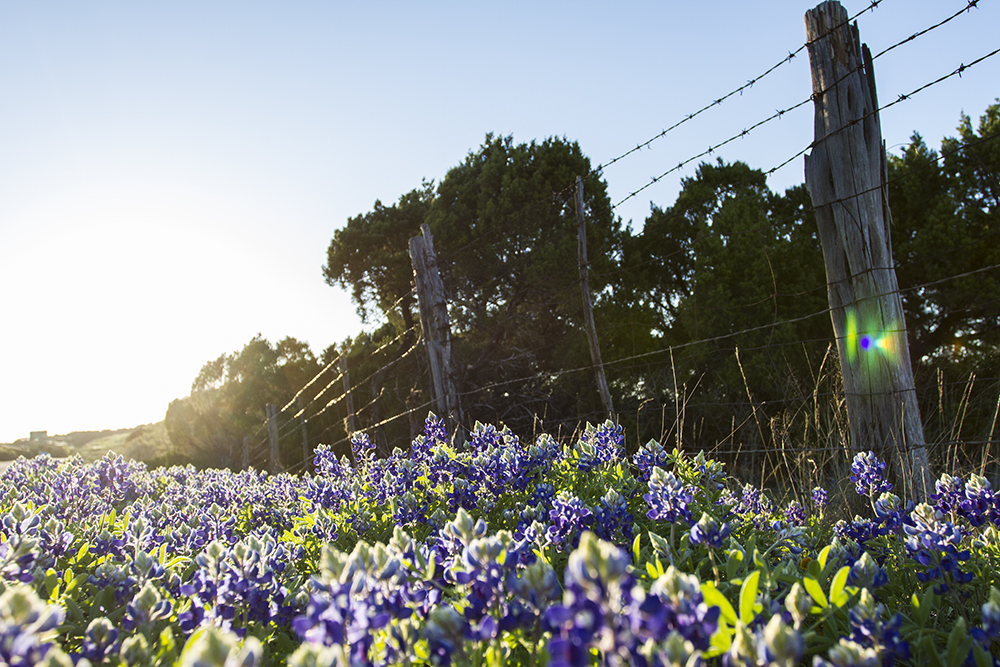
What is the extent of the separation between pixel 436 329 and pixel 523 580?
16.3 ft

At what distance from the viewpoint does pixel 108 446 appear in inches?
1184

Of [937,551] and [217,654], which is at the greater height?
[217,654]

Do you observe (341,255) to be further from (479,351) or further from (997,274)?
(997,274)

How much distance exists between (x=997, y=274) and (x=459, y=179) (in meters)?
11.1

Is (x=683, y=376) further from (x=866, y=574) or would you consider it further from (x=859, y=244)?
(x=866, y=574)

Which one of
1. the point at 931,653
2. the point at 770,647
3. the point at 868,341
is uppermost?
the point at 868,341

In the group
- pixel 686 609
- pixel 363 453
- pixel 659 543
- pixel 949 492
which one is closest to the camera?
pixel 686 609

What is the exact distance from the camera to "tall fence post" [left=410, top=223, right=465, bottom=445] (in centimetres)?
574

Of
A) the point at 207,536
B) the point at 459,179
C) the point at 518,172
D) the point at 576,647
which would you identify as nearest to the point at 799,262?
the point at 518,172

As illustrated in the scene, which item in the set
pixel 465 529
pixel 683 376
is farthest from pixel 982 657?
pixel 683 376

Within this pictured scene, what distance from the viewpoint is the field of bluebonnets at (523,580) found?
2.68ft

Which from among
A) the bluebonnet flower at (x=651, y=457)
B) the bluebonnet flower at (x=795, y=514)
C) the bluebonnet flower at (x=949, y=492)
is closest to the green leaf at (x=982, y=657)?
the bluebonnet flower at (x=949, y=492)

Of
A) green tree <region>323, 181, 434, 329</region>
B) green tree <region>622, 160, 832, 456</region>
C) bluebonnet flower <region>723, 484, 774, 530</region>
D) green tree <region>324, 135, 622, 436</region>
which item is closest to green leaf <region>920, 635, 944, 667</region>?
bluebonnet flower <region>723, 484, 774, 530</region>

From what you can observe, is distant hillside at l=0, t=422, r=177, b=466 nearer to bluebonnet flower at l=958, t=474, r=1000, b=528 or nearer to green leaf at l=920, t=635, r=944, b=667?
bluebonnet flower at l=958, t=474, r=1000, b=528
